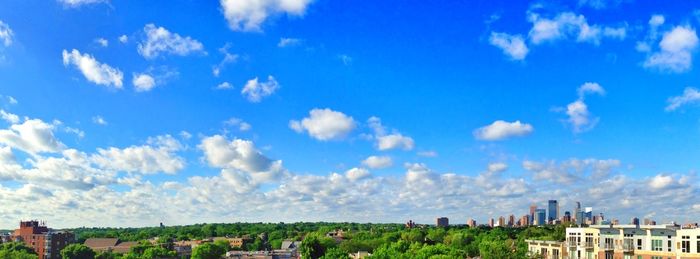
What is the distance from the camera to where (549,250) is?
82562mm

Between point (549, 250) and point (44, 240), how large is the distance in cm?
14450

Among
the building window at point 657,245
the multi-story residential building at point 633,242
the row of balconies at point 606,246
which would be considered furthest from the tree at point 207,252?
the building window at point 657,245

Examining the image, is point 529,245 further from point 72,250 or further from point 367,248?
point 72,250

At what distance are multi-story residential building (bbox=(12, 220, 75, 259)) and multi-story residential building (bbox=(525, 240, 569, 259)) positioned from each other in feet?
441

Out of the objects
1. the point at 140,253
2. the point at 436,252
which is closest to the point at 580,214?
the point at 436,252

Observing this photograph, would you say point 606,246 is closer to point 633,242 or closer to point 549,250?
point 633,242

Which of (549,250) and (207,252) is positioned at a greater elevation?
(549,250)

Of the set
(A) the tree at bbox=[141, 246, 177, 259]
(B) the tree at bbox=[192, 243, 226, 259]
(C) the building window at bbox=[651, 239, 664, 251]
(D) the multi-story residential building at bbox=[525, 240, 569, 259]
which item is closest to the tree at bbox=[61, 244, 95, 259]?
(A) the tree at bbox=[141, 246, 177, 259]

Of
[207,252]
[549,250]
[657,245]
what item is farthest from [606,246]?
[207,252]

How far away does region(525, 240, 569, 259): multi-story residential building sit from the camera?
256ft

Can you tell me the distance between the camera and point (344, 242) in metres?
170

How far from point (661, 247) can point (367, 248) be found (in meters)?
111

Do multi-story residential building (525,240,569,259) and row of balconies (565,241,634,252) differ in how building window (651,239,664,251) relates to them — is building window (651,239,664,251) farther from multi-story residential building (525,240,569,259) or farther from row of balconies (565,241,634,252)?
multi-story residential building (525,240,569,259)

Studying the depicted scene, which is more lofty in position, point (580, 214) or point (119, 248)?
point (580, 214)
